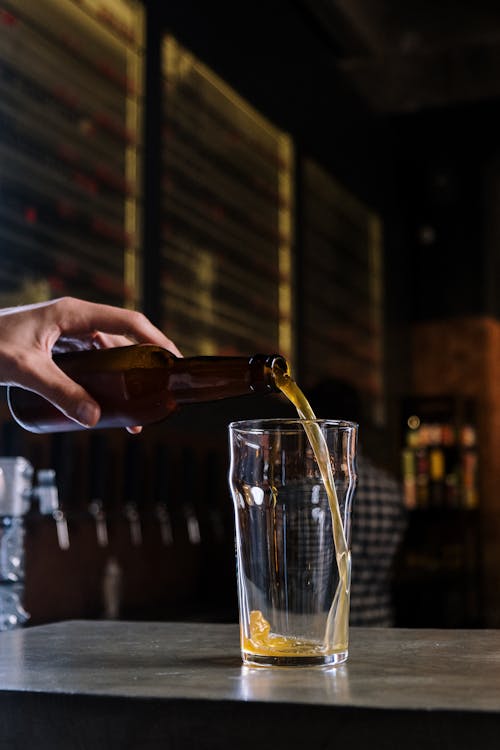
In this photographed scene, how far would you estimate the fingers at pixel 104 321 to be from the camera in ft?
3.88

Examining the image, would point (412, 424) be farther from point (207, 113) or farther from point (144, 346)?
point (144, 346)

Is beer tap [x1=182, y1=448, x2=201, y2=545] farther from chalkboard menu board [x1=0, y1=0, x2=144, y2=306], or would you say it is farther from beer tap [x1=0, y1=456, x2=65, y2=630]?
beer tap [x1=0, y1=456, x2=65, y2=630]

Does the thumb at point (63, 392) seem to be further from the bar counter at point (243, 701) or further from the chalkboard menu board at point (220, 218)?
the chalkboard menu board at point (220, 218)

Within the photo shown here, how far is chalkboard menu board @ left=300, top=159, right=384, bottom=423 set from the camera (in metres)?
5.06

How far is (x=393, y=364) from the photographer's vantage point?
250 inches

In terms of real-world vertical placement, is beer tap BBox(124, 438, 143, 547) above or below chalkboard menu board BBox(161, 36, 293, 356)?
below

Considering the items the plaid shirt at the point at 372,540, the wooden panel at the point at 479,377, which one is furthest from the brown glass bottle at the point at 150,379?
the wooden panel at the point at 479,377

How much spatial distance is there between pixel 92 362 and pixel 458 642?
0.49m

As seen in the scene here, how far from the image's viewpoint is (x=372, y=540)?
3.04 m

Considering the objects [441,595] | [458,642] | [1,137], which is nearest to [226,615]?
[1,137]

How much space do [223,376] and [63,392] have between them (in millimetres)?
176

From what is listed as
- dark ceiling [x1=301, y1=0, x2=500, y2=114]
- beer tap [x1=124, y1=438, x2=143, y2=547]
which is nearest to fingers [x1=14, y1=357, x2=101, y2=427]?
beer tap [x1=124, y1=438, x2=143, y2=547]

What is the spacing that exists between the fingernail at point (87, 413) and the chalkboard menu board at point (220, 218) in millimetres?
2500

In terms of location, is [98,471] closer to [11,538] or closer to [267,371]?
[11,538]
